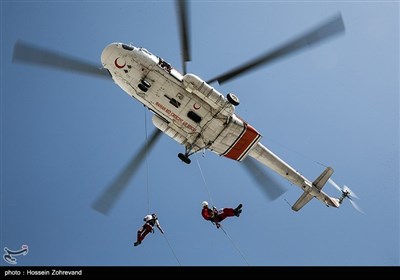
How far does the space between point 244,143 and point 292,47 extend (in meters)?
5.03

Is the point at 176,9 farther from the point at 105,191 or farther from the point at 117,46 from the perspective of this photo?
the point at 105,191

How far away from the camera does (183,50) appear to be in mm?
15289

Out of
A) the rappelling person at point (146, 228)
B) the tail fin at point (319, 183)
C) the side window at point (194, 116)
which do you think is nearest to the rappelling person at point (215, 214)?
the rappelling person at point (146, 228)

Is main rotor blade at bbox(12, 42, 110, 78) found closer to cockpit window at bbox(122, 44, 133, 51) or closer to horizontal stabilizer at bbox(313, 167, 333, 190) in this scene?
cockpit window at bbox(122, 44, 133, 51)

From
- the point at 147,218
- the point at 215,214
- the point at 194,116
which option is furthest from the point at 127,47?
the point at 215,214

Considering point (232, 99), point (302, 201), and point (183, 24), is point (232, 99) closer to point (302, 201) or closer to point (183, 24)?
point (183, 24)

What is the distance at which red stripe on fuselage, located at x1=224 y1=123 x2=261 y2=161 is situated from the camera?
18484mm

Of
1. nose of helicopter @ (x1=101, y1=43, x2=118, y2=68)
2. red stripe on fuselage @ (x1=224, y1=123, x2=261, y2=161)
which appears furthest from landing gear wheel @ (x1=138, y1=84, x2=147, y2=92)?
red stripe on fuselage @ (x1=224, y1=123, x2=261, y2=161)

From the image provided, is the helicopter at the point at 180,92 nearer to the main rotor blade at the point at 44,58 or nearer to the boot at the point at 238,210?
the main rotor blade at the point at 44,58

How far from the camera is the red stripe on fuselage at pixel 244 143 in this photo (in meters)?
18.5

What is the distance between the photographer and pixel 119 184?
16734mm
